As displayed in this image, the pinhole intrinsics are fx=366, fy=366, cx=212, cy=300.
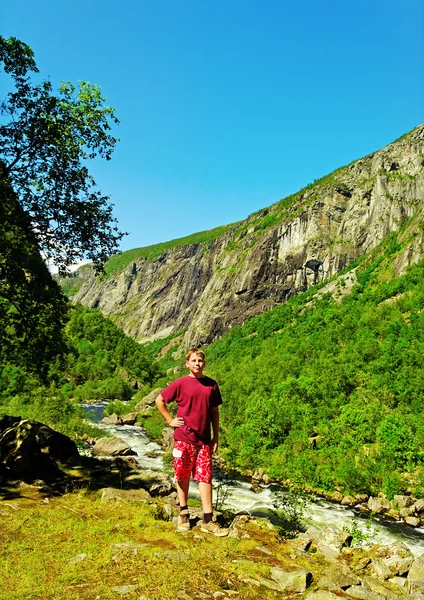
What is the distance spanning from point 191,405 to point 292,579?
125 inches

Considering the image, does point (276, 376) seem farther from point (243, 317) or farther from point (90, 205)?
point (243, 317)

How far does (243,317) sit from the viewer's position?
138 m

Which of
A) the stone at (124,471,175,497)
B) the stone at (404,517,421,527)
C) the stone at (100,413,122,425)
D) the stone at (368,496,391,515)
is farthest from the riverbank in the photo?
the stone at (100,413,122,425)

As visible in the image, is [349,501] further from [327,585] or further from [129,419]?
[129,419]

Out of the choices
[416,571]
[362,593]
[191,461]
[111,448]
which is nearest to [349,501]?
[111,448]

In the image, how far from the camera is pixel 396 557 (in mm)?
7094

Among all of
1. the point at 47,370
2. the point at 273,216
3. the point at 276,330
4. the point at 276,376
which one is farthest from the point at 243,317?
the point at 47,370

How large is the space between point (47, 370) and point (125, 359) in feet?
391

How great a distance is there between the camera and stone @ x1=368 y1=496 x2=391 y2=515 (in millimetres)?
28197

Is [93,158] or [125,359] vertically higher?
[93,158]

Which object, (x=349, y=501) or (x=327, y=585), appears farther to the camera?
(x=349, y=501)

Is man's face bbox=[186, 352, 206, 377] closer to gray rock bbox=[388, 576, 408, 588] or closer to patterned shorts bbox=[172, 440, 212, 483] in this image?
patterned shorts bbox=[172, 440, 212, 483]

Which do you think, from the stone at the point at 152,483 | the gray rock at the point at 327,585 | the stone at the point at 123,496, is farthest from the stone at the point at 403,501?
the gray rock at the point at 327,585

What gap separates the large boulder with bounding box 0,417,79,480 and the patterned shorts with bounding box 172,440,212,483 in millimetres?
6251
